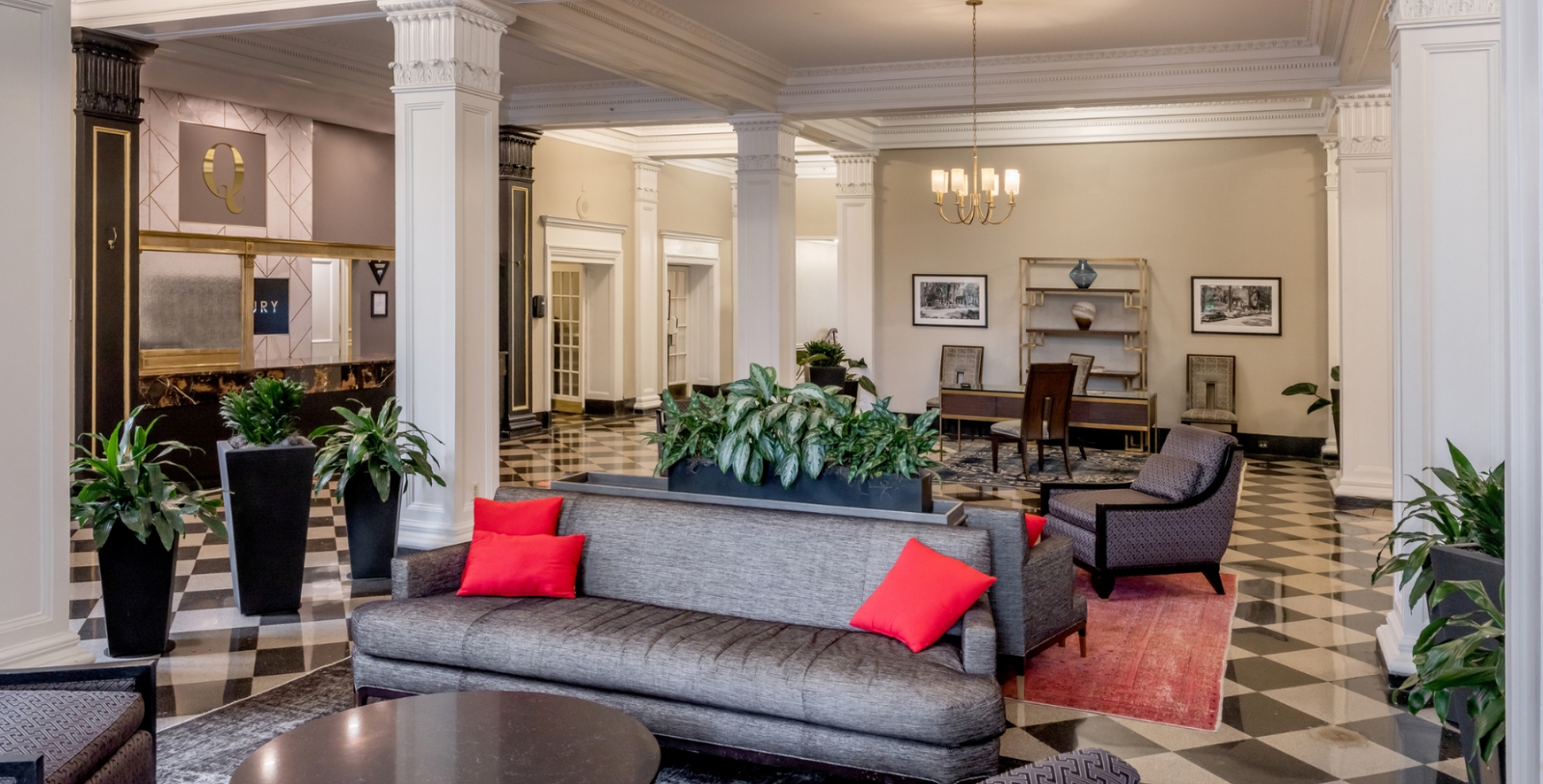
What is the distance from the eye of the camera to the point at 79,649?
430cm

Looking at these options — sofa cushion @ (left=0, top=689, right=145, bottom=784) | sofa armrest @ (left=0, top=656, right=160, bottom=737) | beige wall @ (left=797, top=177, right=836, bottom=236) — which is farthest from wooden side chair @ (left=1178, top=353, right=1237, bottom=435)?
sofa cushion @ (left=0, top=689, right=145, bottom=784)

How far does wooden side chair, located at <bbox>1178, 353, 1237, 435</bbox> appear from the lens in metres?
11.8

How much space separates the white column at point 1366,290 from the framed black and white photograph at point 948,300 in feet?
16.2

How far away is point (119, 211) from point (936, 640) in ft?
21.9

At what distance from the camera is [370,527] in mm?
5902

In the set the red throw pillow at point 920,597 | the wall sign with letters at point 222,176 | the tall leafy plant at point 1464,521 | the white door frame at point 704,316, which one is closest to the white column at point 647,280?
the white door frame at point 704,316

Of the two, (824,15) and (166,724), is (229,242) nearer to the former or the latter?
(824,15)

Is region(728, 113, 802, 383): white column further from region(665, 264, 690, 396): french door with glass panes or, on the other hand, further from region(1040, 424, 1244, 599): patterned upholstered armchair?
region(665, 264, 690, 396): french door with glass panes

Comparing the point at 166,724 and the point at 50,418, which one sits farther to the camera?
the point at 50,418

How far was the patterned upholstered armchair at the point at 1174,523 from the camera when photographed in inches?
231

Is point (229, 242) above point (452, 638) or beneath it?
above

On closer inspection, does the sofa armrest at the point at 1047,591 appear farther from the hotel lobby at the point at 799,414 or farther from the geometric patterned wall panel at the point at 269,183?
the geometric patterned wall panel at the point at 269,183

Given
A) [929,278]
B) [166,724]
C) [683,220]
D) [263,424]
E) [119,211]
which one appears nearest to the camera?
[166,724]

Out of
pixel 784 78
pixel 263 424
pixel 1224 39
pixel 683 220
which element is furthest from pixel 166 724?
pixel 683 220
